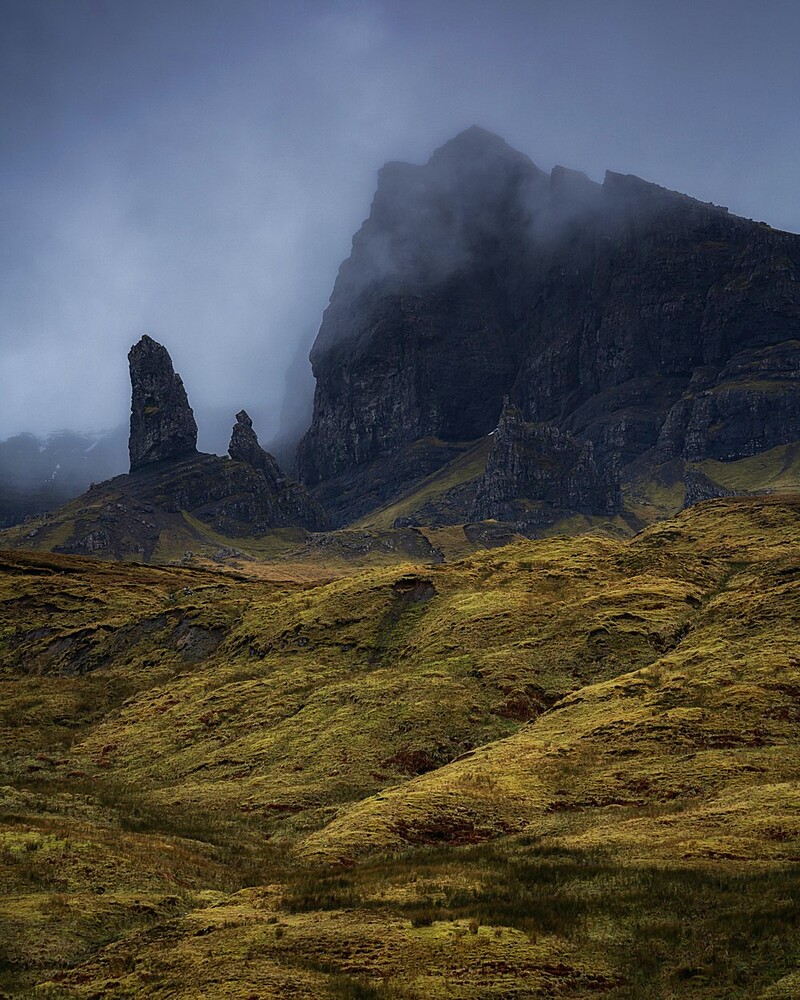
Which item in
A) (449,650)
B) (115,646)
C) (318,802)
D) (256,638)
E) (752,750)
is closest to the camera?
(752,750)

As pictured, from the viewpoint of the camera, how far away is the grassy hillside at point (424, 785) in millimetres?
23469

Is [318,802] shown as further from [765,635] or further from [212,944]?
[765,635]

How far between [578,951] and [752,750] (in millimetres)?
32065

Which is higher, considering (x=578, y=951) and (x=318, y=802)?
(x=578, y=951)

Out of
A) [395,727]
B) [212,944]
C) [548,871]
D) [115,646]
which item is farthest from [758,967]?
[115,646]

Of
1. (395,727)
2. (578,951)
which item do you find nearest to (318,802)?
(395,727)

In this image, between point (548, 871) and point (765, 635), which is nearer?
point (548, 871)

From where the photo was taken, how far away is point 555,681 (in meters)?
74.9

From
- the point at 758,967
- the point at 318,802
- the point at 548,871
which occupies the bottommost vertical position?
the point at 318,802

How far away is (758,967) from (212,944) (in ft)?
54.6

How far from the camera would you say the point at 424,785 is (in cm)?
5100

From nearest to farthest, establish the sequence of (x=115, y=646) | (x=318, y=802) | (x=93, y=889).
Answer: (x=93, y=889) → (x=318, y=802) → (x=115, y=646)

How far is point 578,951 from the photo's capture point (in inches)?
927

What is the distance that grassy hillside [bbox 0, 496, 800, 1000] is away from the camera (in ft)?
77.0
